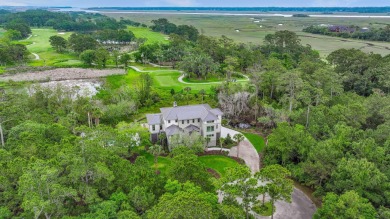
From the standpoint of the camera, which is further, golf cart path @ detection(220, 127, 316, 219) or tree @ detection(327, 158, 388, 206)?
golf cart path @ detection(220, 127, 316, 219)

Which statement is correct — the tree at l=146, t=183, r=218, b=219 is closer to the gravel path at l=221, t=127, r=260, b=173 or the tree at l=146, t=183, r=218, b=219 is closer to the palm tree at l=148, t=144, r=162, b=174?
the palm tree at l=148, t=144, r=162, b=174

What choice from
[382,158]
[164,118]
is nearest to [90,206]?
[164,118]

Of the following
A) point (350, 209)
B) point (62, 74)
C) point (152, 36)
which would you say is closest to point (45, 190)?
point (350, 209)

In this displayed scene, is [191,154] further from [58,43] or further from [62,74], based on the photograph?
[58,43]

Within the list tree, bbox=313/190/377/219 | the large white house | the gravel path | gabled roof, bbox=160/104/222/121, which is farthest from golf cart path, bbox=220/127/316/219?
gabled roof, bbox=160/104/222/121

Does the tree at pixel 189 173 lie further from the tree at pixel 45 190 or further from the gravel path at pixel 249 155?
the gravel path at pixel 249 155

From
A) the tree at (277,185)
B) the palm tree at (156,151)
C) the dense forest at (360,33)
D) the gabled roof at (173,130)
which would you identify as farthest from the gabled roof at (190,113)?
the dense forest at (360,33)

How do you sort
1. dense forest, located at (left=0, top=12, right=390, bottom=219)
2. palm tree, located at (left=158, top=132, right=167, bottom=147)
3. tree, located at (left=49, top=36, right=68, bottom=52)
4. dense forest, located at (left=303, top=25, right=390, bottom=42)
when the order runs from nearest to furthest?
dense forest, located at (left=0, top=12, right=390, bottom=219) → palm tree, located at (left=158, top=132, right=167, bottom=147) → tree, located at (left=49, top=36, right=68, bottom=52) → dense forest, located at (left=303, top=25, right=390, bottom=42)
